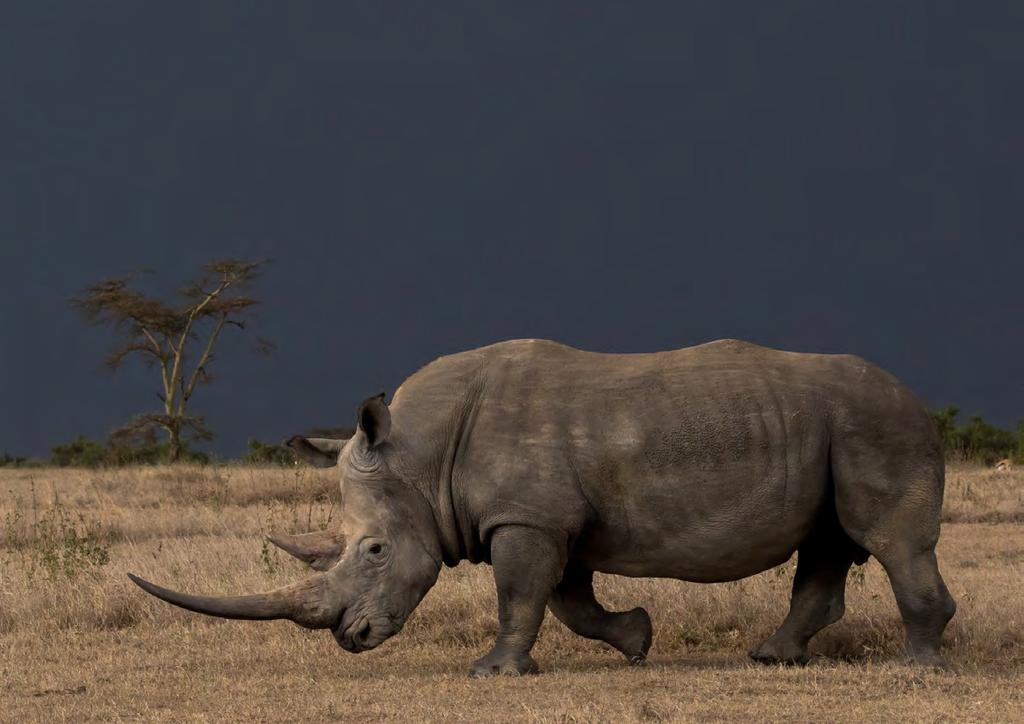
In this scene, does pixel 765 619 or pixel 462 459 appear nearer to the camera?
pixel 462 459

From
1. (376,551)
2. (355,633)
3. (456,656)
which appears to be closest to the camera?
(355,633)

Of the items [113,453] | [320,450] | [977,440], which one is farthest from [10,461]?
[320,450]

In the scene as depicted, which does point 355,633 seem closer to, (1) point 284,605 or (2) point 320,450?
(1) point 284,605

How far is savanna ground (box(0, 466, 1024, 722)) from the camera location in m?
6.77

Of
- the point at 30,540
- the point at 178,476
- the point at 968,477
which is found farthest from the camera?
the point at 178,476

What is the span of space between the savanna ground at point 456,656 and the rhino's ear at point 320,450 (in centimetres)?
114

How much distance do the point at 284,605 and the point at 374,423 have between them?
108 cm

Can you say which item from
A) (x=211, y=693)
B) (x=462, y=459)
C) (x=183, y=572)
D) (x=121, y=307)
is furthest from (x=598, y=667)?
(x=121, y=307)

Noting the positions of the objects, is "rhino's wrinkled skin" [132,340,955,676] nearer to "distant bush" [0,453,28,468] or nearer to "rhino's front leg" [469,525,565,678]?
"rhino's front leg" [469,525,565,678]

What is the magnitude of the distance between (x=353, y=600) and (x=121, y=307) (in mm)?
31879

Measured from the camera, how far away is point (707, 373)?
8023mm

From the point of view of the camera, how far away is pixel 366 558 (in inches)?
304

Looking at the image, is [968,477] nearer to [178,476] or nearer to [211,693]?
[178,476]

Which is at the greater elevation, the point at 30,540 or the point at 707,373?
the point at 707,373
